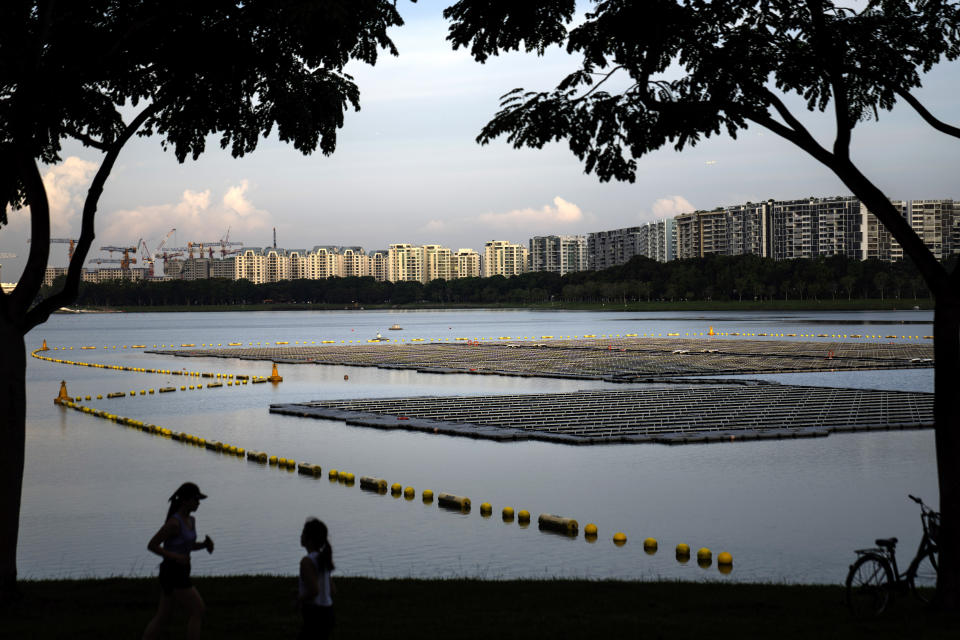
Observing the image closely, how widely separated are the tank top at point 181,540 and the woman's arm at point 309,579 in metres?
1.57

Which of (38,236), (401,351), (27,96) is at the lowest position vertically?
(401,351)

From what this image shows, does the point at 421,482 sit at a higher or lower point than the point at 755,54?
lower

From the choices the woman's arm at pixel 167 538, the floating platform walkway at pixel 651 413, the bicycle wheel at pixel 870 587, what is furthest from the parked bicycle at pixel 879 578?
the floating platform walkway at pixel 651 413

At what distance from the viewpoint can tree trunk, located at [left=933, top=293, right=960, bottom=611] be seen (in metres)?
12.1

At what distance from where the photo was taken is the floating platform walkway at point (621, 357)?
6262 centimetres

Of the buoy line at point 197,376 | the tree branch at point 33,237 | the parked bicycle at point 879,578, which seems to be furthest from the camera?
the buoy line at point 197,376

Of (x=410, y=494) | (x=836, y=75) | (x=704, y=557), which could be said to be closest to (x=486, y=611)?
(x=704, y=557)

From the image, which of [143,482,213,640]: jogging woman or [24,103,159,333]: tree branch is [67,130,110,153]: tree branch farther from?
[143,482,213,640]: jogging woman

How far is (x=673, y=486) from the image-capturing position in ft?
84.6

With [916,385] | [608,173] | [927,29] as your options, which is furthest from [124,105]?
[916,385]

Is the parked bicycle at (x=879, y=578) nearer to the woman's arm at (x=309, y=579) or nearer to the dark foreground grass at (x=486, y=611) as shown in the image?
the dark foreground grass at (x=486, y=611)

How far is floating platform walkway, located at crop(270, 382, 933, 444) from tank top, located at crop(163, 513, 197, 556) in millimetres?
23816

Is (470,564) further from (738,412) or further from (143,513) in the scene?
(738,412)

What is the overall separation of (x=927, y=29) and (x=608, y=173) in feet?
14.2
